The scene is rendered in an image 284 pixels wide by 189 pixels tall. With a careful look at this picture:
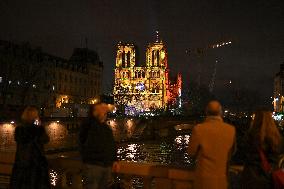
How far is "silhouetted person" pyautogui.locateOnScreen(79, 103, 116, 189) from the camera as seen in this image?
856 centimetres

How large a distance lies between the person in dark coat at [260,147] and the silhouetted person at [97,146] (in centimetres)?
248

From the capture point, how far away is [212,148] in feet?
24.1

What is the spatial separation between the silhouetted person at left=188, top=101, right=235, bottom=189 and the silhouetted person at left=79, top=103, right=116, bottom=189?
1824 millimetres

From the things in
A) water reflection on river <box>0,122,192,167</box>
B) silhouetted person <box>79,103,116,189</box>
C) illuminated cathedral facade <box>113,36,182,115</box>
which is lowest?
water reflection on river <box>0,122,192,167</box>

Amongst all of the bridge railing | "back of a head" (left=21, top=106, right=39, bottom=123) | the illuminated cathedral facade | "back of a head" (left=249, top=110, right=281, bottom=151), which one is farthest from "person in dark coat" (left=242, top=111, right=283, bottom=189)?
the illuminated cathedral facade

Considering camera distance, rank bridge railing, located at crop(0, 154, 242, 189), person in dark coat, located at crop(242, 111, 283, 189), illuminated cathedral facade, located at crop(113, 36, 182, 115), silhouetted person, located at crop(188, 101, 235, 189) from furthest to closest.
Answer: illuminated cathedral facade, located at crop(113, 36, 182, 115)
bridge railing, located at crop(0, 154, 242, 189)
person in dark coat, located at crop(242, 111, 283, 189)
silhouetted person, located at crop(188, 101, 235, 189)

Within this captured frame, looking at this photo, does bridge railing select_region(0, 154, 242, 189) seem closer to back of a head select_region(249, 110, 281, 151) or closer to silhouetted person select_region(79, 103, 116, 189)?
silhouetted person select_region(79, 103, 116, 189)

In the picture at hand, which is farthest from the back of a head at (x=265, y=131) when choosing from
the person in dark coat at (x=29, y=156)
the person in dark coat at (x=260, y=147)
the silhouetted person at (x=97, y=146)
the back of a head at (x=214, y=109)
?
the person in dark coat at (x=29, y=156)

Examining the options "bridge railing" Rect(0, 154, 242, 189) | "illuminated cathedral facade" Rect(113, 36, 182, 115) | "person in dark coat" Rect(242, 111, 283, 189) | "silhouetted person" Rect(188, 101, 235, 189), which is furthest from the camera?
"illuminated cathedral facade" Rect(113, 36, 182, 115)

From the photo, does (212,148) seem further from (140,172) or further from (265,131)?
(140,172)

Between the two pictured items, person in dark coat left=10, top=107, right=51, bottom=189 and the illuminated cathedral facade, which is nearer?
person in dark coat left=10, top=107, right=51, bottom=189

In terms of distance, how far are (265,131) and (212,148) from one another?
2.93 feet

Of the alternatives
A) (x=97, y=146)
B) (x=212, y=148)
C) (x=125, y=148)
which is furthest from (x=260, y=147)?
(x=125, y=148)

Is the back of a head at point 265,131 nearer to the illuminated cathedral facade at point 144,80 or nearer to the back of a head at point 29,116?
the back of a head at point 29,116
